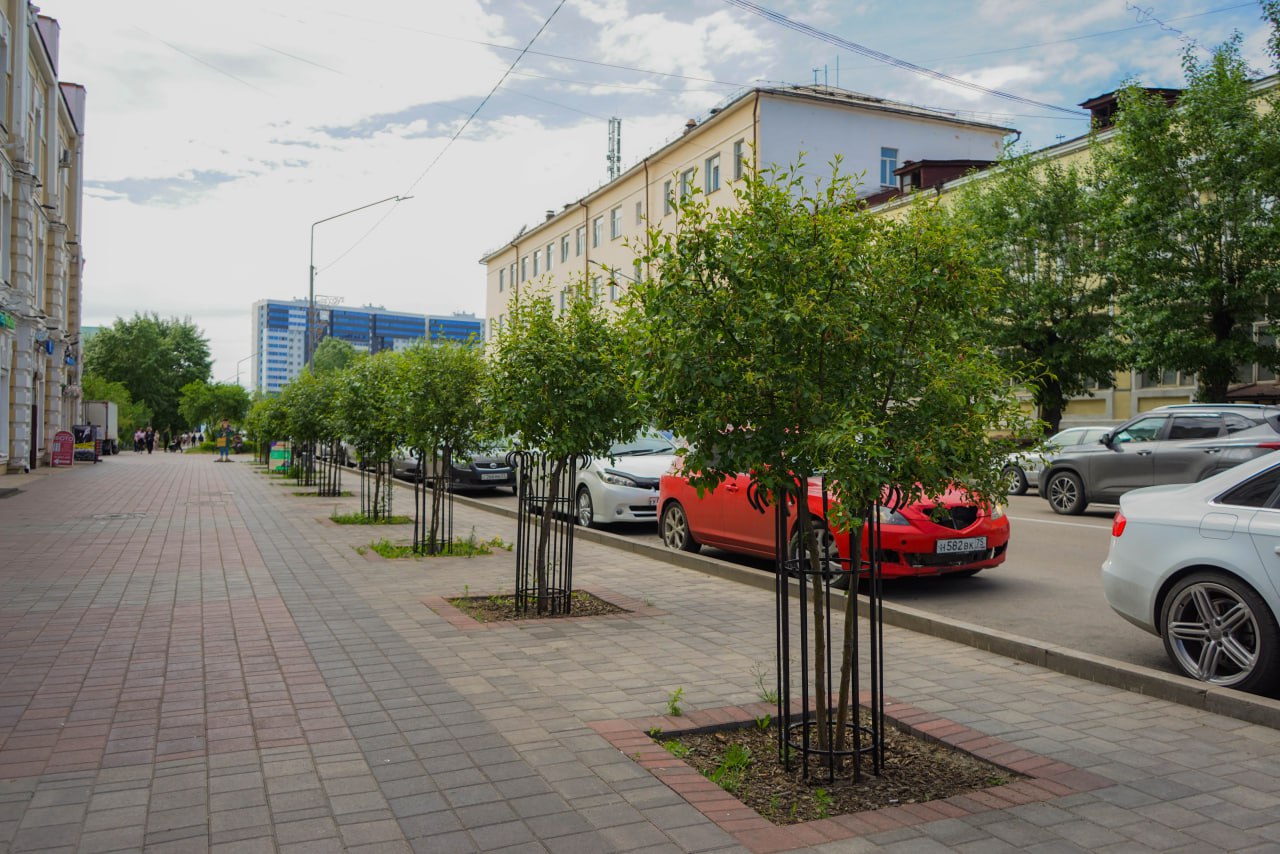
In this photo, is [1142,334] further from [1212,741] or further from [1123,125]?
[1212,741]

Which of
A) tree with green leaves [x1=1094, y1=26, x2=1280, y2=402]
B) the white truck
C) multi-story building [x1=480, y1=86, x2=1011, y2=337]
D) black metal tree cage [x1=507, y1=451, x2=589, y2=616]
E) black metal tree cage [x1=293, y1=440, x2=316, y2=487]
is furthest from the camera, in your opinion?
the white truck

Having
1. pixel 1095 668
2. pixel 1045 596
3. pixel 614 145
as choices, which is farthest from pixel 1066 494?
pixel 614 145

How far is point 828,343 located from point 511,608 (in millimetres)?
5057

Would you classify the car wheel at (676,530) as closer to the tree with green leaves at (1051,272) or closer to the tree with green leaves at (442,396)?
the tree with green leaves at (442,396)

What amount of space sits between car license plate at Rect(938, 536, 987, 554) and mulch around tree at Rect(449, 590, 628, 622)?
2.95m

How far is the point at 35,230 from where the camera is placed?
103ft

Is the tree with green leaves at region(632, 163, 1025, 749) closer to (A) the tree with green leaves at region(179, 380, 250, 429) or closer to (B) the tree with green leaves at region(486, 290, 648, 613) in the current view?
(B) the tree with green leaves at region(486, 290, 648, 613)

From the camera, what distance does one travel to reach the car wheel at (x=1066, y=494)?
16.8 metres

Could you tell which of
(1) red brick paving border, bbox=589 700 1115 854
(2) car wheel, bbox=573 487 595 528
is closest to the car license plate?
(1) red brick paving border, bbox=589 700 1115 854

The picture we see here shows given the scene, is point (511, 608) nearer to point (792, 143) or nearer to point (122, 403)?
point (792, 143)

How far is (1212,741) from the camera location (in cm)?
479

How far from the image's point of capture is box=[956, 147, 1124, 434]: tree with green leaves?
2806cm

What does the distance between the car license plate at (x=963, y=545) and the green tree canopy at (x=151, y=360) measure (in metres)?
76.4

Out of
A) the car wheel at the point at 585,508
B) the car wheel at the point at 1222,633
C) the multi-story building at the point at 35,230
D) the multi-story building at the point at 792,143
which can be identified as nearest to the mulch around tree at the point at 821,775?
the car wheel at the point at 1222,633
